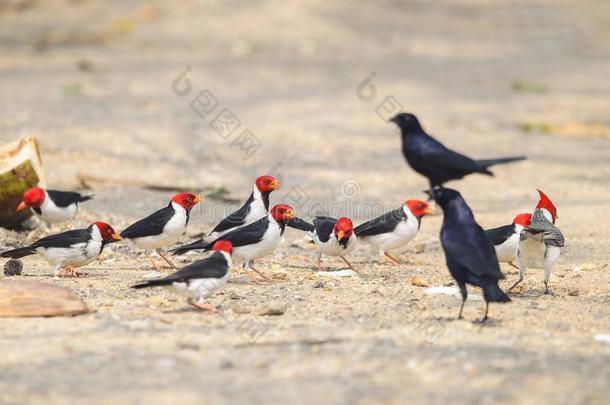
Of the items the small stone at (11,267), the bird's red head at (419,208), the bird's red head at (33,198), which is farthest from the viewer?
the bird's red head at (33,198)

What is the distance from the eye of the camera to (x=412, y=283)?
827 cm

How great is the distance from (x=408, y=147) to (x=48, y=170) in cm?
632

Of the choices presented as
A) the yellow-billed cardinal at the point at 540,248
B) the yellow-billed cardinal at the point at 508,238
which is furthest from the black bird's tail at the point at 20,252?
the yellow-billed cardinal at the point at 540,248

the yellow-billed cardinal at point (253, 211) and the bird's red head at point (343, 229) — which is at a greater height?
the yellow-billed cardinal at point (253, 211)

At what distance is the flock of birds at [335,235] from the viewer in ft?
22.3

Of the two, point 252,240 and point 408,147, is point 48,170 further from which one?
point 408,147

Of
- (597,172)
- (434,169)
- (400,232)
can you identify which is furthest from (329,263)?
(597,172)

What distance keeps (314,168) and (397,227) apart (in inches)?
186

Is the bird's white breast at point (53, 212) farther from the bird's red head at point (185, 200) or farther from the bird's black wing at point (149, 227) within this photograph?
the bird's red head at point (185, 200)

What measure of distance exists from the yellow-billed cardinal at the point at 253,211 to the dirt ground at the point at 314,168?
1.53ft

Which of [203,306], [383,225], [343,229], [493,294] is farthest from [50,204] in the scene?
[493,294]

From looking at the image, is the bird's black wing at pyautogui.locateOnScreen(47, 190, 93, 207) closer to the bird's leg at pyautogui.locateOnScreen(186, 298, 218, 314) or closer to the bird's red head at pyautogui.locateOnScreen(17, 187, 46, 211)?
the bird's red head at pyautogui.locateOnScreen(17, 187, 46, 211)

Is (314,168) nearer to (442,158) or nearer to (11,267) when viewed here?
(11,267)

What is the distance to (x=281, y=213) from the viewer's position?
8609 mm
